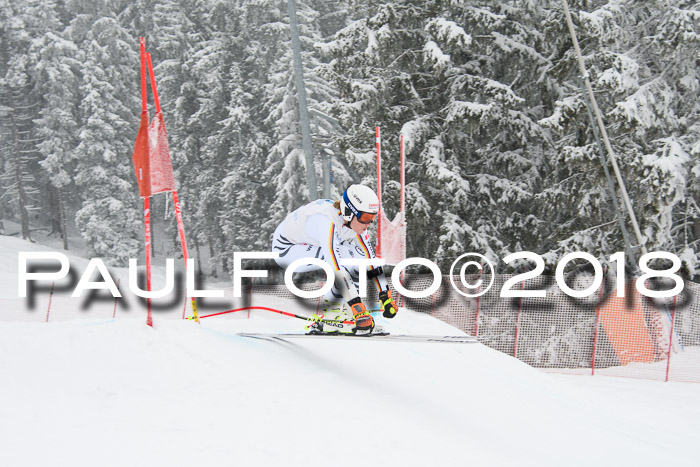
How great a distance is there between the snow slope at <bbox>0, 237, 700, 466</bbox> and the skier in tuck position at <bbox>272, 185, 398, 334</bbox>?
749 millimetres

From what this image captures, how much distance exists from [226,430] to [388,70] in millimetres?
15195

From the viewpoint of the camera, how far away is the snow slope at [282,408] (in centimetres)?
417

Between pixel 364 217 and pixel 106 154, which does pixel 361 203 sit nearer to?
pixel 364 217

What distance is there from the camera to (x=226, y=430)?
4426 mm

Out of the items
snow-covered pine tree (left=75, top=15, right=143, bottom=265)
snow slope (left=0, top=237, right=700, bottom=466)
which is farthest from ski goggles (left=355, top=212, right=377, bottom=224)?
snow-covered pine tree (left=75, top=15, right=143, bottom=265)

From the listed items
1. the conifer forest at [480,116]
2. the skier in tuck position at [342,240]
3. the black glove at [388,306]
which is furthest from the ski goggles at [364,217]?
the conifer forest at [480,116]

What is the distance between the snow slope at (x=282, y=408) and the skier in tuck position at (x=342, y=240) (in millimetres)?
749

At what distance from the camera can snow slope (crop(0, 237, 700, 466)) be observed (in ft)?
13.7

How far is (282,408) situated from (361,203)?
1966 millimetres

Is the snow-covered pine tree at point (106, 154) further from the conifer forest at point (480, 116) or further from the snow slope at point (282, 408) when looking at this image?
the snow slope at point (282, 408)

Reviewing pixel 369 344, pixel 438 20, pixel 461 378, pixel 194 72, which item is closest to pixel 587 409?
pixel 461 378

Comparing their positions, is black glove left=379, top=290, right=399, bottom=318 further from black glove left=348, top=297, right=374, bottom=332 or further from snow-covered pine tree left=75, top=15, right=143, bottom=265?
snow-covered pine tree left=75, top=15, right=143, bottom=265

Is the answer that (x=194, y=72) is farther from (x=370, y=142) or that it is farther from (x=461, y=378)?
(x=461, y=378)

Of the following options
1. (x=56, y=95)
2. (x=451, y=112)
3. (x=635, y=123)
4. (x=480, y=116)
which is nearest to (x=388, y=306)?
(x=635, y=123)
